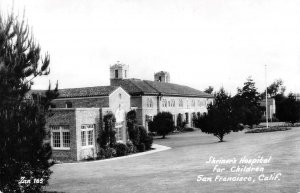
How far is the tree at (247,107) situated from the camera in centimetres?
3803

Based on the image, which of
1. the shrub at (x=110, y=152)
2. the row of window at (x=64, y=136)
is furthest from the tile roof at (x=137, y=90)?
the row of window at (x=64, y=136)

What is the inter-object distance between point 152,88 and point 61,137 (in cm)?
3063

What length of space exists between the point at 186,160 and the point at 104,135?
8297mm

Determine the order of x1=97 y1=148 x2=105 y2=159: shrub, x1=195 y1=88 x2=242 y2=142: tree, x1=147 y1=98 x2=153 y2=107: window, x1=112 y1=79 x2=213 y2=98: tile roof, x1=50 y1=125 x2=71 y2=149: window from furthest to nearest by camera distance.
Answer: x1=147 y1=98 x2=153 y2=107: window < x1=112 y1=79 x2=213 y2=98: tile roof < x1=195 y1=88 x2=242 y2=142: tree < x1=97 y1=148 x2=105 y2=159: shrub < x1=50 y1=125 x2=71 y2=149: window

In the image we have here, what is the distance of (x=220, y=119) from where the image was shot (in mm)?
36094

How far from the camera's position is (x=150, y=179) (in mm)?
16516

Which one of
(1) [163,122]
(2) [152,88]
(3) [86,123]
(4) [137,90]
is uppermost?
(2) [152,88]

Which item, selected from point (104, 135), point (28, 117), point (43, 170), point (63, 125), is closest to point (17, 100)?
point (28, 117)

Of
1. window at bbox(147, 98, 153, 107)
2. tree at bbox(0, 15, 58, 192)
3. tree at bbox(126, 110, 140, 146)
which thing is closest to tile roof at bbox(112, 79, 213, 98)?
window at bbox(147, 98, 153, 107)

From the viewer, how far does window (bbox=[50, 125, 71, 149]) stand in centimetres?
2680

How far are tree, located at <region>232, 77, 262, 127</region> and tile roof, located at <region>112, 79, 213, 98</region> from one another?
379 inches

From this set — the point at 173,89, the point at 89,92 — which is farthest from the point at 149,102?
the point at 89,92

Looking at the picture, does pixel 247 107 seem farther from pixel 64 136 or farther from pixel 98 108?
pixel 64 136

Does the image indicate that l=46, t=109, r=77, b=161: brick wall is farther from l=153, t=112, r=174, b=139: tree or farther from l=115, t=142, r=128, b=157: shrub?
l=153, t=112, r=174, b=139: tree
